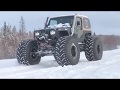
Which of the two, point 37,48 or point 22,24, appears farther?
point 22,24

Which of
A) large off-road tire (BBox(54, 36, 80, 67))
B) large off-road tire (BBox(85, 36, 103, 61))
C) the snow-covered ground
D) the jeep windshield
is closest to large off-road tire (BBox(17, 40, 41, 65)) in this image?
the snow-covered ground

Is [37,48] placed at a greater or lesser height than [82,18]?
lesser

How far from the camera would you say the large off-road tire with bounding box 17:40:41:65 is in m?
11.1

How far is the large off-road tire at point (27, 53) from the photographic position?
11141 millimetres

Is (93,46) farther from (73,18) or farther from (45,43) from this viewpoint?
(45,43)

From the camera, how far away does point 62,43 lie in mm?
9977

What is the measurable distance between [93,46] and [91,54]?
0.40 meters

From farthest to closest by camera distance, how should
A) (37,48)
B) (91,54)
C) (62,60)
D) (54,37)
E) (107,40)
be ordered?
(107,40) → (91,54) → (37,48) → (54,37) → (62,60)

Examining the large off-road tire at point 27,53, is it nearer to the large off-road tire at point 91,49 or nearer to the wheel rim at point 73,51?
the wheel rim at point 73,51

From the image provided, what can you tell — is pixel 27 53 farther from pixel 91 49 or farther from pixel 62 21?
pixel 91 49

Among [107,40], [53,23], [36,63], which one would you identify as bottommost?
[107,40]

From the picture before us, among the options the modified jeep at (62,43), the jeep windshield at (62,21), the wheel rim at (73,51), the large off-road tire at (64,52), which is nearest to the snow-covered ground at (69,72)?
the large off-road tire at (64,52)

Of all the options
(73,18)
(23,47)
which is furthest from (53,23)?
(23,47)

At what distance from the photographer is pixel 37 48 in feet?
38.3
